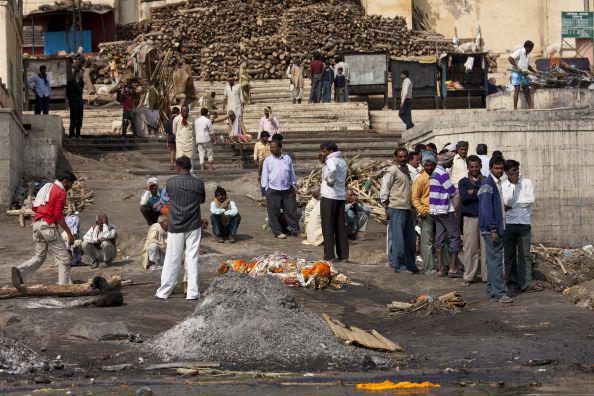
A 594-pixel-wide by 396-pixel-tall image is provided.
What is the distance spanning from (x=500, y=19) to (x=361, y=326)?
108ft

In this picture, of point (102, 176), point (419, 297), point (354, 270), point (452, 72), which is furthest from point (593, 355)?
point (452, 72)

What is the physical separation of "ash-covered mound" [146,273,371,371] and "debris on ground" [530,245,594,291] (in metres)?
4.94

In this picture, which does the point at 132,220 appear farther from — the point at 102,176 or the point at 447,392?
the point at 447,392

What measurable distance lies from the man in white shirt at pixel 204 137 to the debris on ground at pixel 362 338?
11.6 meters

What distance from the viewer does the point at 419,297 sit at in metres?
15.0

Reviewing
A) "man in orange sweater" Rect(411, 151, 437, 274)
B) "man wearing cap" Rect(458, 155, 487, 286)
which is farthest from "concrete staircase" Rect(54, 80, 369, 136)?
"man wearing cap" Rect(458, 155, 487, 286)

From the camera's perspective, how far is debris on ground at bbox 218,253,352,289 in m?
15.8

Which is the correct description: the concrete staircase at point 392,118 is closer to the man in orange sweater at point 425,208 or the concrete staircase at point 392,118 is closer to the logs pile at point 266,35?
the logs pile at point 266,35

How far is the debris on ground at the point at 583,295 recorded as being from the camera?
46.9ft

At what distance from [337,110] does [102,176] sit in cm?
756

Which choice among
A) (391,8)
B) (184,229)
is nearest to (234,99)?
(184,229)

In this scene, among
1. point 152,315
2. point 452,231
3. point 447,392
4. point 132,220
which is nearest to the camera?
point 447,392

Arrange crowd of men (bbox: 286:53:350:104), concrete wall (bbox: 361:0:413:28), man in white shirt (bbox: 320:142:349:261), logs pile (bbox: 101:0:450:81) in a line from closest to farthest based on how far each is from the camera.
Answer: man in white shirt (bbox: 320:142:349:261), crowd of men (bbox: 286:53:350:104), logs pile (bbox: 101:0:450:81), concrete wall (bbox: 361:0:413:28)

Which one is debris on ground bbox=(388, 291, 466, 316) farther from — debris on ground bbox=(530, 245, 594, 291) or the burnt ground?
debris on ground bbox=(530, 245, 594, 291)
